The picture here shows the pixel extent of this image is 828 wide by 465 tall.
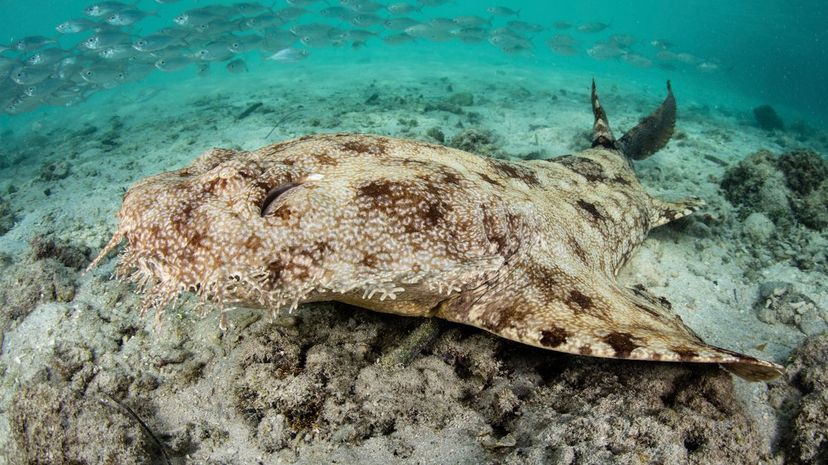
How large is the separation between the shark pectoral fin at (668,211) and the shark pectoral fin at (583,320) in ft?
8.07

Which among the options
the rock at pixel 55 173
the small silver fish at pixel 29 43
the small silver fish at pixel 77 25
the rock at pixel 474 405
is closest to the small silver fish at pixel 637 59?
the rock at pixel 474 405

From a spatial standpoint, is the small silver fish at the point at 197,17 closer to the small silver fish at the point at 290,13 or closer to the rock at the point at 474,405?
the small silver fish at the point at 290,13

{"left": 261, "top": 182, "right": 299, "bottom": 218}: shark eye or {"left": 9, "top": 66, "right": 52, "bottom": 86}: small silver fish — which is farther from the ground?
{"left": 261, "top": 182, "right": 299, "bottom": 218}: shark eye

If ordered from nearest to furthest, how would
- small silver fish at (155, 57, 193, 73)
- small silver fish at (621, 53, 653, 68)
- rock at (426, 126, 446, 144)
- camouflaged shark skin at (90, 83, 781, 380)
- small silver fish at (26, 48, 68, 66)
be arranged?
camouflaged shark skin at (90, 83, 781, 380), rock at (426, 126, 446, 144), small silver fish at (26, 48, 68, 66), small silver fish at (155, 57, 193, 73), small silver fish at (621, 53, 653, 68)

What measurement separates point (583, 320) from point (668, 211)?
3766 millimetres

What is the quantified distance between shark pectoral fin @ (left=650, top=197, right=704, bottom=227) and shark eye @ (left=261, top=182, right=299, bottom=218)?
4.83 metres

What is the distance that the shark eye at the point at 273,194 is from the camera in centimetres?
269

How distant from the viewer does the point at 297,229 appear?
256 centimetres

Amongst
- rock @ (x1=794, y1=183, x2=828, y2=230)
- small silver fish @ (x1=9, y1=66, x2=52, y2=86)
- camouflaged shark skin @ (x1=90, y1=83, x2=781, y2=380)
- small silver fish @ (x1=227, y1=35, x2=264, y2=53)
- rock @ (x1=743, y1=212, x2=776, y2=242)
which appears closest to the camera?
camouflaged shark skin @ (x1=90, y1=83, x2=781, y2=380)

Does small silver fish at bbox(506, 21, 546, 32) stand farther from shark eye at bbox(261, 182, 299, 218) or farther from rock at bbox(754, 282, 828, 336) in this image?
shark eye at bbox(261, 182, 299, 218)

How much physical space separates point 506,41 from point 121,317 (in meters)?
26.4

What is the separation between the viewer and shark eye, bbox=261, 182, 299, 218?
106 inches

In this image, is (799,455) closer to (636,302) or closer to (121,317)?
(636,302)

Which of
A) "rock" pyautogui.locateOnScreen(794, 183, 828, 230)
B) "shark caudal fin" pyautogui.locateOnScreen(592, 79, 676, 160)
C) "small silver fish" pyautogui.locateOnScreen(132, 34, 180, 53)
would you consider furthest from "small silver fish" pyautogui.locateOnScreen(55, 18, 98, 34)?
"rock" pyautogui.locateOnScreen(794, 183, 828, 230)
